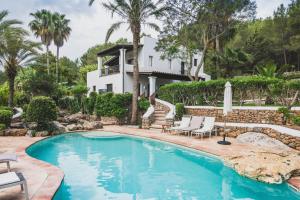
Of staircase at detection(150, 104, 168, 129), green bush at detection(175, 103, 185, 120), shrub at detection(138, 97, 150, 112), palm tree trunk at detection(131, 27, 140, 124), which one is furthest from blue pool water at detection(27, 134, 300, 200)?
shrub at detection(138, 97, 150, 112)

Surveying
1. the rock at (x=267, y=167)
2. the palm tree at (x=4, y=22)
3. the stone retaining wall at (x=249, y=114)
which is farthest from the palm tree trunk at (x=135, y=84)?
the rock at (x=267, y=167)

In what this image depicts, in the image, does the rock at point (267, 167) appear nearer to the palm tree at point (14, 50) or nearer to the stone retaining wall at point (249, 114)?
the stone retaining wall at point (249, 114)

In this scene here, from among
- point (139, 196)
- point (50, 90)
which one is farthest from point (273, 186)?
point (50, 90)

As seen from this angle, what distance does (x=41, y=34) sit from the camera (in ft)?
120

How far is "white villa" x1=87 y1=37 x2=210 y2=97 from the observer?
26.7m

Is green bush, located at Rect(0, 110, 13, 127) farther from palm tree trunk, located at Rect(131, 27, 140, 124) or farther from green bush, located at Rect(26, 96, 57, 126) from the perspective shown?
palm tree trunk, located at Rect(131, 27, 140, 124)

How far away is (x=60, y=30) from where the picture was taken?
38.6 metres

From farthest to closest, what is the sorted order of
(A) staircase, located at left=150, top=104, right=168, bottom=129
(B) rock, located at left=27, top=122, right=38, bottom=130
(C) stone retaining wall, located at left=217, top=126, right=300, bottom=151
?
(A) staircase, located at left=150, top=104, right=168, bottom=129 → (B) rock, located at left=27, top=122, right=38, bottom=130 → (C) stone retaining wall, located at left=217, top=126, right=300, bottom=151

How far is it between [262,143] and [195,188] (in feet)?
19.9

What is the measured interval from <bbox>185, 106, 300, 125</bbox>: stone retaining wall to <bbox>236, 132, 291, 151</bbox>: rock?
6.86 feet

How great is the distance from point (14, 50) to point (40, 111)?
7.76 metres

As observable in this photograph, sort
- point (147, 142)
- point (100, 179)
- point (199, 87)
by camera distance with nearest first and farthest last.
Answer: point (100, 179)
point (147, 142)
point (199, 87)

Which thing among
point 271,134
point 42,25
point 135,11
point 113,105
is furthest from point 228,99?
point 42,25

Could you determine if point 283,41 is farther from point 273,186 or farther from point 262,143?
point 273,186
